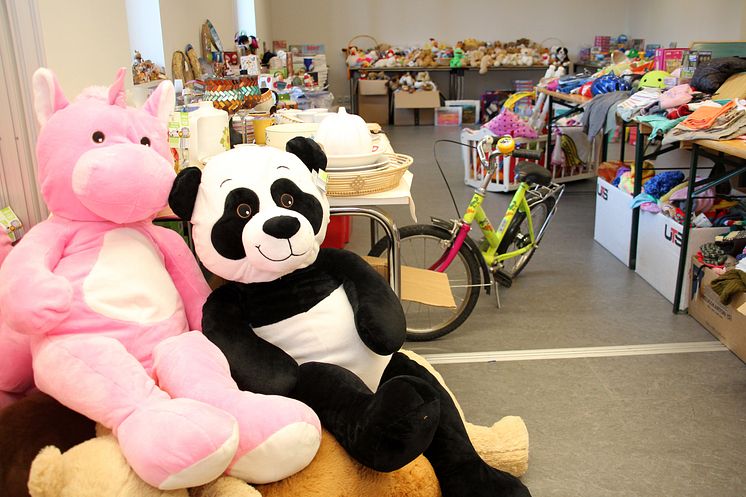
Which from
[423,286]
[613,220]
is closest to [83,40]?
[423,286]

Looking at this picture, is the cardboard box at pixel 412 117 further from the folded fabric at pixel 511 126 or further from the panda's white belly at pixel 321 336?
the panda's white belly at pixel 321 336

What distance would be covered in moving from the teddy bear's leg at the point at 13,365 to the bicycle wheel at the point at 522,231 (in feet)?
7.74

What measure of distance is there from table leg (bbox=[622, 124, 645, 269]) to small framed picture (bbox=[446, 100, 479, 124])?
630 centimetres

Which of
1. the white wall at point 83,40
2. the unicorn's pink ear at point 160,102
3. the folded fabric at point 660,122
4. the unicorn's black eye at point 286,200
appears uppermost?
the white wall at point 83,40

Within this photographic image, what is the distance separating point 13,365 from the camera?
135 cm

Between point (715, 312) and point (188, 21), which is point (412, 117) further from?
point (715, 312)

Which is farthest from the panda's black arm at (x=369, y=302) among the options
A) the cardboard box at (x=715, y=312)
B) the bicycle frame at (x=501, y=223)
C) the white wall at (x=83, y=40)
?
the cardboard box at (x=715, y=312)

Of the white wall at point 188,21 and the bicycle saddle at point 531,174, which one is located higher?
the white wall at point 188,21

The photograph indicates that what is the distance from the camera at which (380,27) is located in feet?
34.5

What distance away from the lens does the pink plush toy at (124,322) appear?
112 centimetres

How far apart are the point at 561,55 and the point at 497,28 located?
126 centimetres

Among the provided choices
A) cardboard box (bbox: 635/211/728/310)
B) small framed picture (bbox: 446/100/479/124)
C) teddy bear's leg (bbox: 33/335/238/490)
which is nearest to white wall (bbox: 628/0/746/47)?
small framed picture (bbox: 446/100/479/124)

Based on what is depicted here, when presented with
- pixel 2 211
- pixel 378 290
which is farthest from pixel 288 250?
pixel 2 211

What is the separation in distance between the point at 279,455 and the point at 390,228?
904mm
